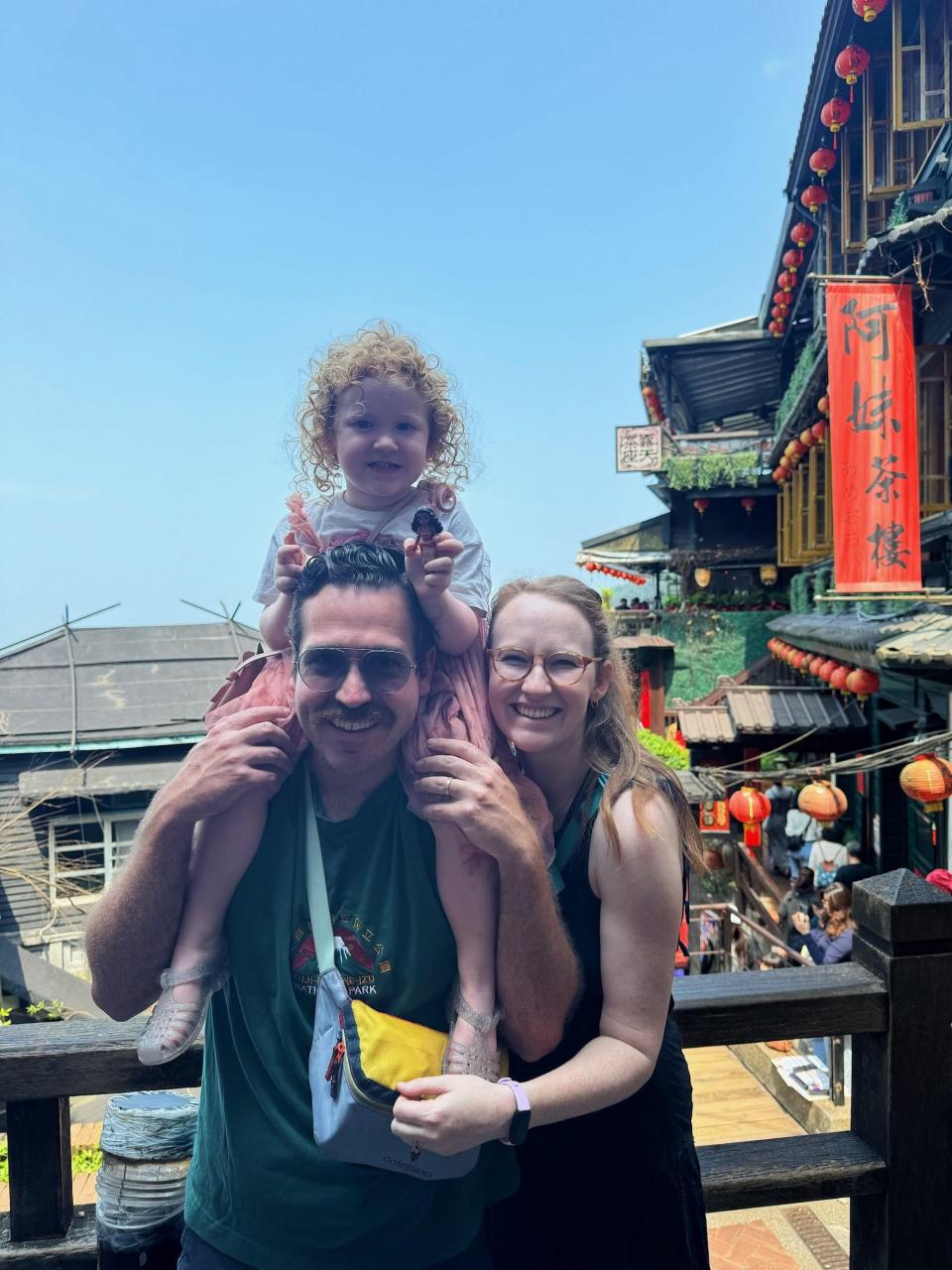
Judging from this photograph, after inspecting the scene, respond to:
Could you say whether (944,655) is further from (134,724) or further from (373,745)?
(134,724)

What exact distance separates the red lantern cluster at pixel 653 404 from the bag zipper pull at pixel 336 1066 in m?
26.1

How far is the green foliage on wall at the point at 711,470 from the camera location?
2217cm

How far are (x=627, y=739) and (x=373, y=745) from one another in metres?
0.60

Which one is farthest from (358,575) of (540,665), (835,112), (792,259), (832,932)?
(792,259)

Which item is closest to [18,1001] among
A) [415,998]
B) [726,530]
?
[415,998]

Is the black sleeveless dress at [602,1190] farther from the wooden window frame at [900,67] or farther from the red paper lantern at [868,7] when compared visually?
the red paper lantern at [868,7]

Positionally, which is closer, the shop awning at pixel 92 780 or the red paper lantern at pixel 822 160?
the shop awning at pixel 92 780

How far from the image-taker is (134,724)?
44.2 ft

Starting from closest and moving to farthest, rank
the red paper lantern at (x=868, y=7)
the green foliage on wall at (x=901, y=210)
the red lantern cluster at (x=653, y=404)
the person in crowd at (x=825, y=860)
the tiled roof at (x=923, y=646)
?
the tiled roof at (x=923, y=646) < the green foliage on wall at (x=901, y=210) < the red paper lantern at (x=868, y=7) < the person in crowd at (x=825, y=860) < the red lantern cluster at (x=653, y=404)

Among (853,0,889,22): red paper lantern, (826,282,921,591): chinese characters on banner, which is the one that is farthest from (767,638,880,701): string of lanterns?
(853,0,889,22): red paper lantern

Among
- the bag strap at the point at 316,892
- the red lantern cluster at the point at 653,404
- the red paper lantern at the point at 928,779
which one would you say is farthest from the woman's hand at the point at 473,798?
the red lantern cluster at the point at 653,404

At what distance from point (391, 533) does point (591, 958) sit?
1053 mm

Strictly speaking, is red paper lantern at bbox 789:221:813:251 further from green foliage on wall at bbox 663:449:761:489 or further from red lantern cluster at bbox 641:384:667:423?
red lantern cluster at bbox 641:384:667:423

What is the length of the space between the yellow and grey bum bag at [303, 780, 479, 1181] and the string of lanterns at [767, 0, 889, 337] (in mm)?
11774
